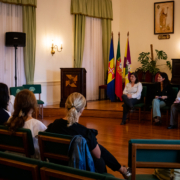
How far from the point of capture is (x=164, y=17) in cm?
941

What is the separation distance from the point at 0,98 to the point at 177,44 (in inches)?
306

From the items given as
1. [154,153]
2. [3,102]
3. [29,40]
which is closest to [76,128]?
[154,153]

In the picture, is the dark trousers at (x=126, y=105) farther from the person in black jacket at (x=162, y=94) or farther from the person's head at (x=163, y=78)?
the person's head at (x=163, y=78)

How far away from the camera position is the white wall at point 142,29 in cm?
933

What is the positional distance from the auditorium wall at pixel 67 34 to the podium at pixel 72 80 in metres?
0.83

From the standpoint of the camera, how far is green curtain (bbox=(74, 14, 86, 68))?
864 cm

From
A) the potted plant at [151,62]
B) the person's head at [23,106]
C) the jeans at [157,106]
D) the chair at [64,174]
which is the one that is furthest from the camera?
the potted plant at [151,62]

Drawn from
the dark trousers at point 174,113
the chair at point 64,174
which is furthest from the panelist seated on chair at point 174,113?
the chair at point 64,174

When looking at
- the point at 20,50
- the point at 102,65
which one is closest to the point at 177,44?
the point at 102,65

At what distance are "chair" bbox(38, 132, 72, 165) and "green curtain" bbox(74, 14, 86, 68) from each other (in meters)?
6.60

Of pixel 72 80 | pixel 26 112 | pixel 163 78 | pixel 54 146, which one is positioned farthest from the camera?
pixel 72 80

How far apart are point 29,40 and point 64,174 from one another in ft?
21.7

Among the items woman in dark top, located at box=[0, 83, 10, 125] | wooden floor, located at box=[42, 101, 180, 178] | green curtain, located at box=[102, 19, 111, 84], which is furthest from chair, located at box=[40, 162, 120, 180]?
green curtain, located at box=[102, 19, 111, 84]

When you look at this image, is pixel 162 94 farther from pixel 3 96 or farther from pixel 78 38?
pixel 3 96
